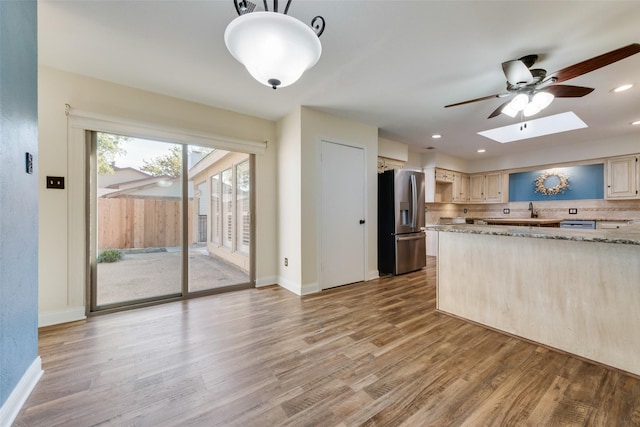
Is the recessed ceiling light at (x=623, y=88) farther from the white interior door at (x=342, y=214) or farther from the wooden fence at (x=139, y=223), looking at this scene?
the wooden fence at (x=139, y=223)

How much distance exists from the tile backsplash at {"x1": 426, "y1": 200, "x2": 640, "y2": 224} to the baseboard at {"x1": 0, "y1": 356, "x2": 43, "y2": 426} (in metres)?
6.61

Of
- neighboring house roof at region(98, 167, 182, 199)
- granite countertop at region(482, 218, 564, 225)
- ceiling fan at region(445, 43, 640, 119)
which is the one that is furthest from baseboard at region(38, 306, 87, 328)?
granite countertop at region(482, 218, 564, 225)

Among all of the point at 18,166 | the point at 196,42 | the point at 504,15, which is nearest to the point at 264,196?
the point at 196,42

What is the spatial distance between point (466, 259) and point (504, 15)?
2.09 metres

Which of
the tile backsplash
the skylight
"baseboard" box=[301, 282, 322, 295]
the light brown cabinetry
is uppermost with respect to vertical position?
the skylight

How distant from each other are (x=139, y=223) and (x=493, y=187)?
7.62 meters

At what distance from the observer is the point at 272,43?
1062 mm

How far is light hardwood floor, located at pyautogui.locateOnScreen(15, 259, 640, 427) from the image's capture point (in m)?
1.37

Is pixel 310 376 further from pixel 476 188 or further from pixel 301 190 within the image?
pixel 476 188

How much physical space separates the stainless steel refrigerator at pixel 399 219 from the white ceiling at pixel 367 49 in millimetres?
1270

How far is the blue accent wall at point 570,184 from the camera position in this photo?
5172 millimetres

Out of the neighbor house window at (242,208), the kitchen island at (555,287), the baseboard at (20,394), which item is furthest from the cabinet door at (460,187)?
the baseboard at (20,394)

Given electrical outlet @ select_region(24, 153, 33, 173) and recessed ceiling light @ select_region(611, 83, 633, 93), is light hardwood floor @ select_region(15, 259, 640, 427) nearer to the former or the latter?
electrical outlet @ select_region(24, 153, 33, 173)

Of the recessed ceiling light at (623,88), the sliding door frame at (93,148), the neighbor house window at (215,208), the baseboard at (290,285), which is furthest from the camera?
the neighbor house window at (215,208)
